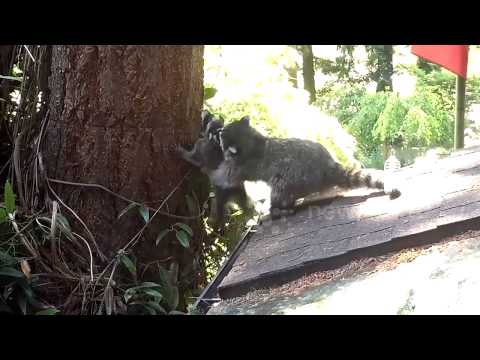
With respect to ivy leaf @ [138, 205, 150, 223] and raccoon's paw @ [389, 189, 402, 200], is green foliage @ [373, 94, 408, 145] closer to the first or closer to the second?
raccoon's paw @ [389, 189, 402, 200]

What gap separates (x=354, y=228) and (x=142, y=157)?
85cm

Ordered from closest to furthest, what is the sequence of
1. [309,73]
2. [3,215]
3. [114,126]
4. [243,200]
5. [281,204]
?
[309,73], [3,215], [114,126], [281,204], [243,200]

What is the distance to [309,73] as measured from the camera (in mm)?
2088

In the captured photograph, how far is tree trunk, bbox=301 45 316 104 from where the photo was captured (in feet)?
6.67

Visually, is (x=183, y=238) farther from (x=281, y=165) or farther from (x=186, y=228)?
(x=281, y=165)

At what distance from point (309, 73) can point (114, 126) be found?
0.76m

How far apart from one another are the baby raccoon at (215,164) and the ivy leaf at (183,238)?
214 mm

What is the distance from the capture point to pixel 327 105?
206 centimetres

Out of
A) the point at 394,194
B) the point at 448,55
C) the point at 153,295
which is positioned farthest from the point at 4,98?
the point at 448,55

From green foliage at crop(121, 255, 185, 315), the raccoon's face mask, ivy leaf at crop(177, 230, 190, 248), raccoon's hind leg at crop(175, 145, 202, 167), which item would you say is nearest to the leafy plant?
ivy leaf at crop(177, 230, 190, 248)

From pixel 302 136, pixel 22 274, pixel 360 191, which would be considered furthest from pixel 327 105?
pixel 22 274

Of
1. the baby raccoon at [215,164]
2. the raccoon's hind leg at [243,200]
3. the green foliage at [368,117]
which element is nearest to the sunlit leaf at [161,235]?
the baby raccoon at [215,164]
